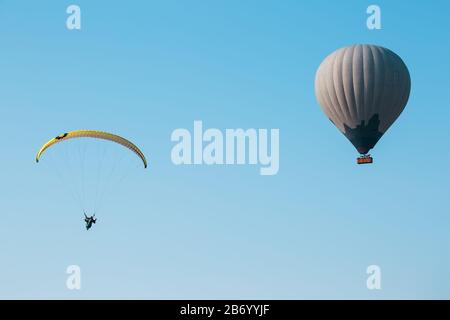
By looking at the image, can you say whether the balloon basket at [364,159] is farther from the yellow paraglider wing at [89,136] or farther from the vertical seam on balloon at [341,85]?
the yellow paraglider wing at [89,136]

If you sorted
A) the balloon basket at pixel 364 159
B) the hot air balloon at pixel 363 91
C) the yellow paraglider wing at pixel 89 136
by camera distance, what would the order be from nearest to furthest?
the yellow paraglider wing at pixel 89 136 < the hot air balloon at pixel 363 91 < the balloon basket at pixel 364 159

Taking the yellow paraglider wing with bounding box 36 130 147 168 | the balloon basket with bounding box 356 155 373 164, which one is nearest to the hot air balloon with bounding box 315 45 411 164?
the balloon basket with bounding box 356 155 373 164

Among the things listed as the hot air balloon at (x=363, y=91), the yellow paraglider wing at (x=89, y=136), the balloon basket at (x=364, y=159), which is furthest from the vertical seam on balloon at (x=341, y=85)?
the yellow paraglider wing at (x=89, y=136)

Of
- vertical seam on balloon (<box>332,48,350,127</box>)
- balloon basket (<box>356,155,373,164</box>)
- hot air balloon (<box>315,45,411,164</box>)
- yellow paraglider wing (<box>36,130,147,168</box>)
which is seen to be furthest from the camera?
balloon basket (<box>356,155,373,164</box>)

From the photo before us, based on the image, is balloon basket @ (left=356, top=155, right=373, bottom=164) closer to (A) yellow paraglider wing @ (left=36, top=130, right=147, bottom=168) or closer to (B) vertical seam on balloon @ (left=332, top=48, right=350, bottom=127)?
(B) vertical seam on balloon @ (left=332, top=48, right=350, bottom=127)

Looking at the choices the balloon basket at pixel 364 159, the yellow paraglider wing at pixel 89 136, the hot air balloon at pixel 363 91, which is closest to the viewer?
the yellow paraglider wing at pixel 89 136

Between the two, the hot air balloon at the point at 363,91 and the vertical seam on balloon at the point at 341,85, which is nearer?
the hot air balloon at the point at 363,91

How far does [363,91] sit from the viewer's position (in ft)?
366

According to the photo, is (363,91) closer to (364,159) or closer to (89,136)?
(364,159)

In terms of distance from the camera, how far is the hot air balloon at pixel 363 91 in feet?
367

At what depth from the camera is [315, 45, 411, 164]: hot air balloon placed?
111812 millimetres
